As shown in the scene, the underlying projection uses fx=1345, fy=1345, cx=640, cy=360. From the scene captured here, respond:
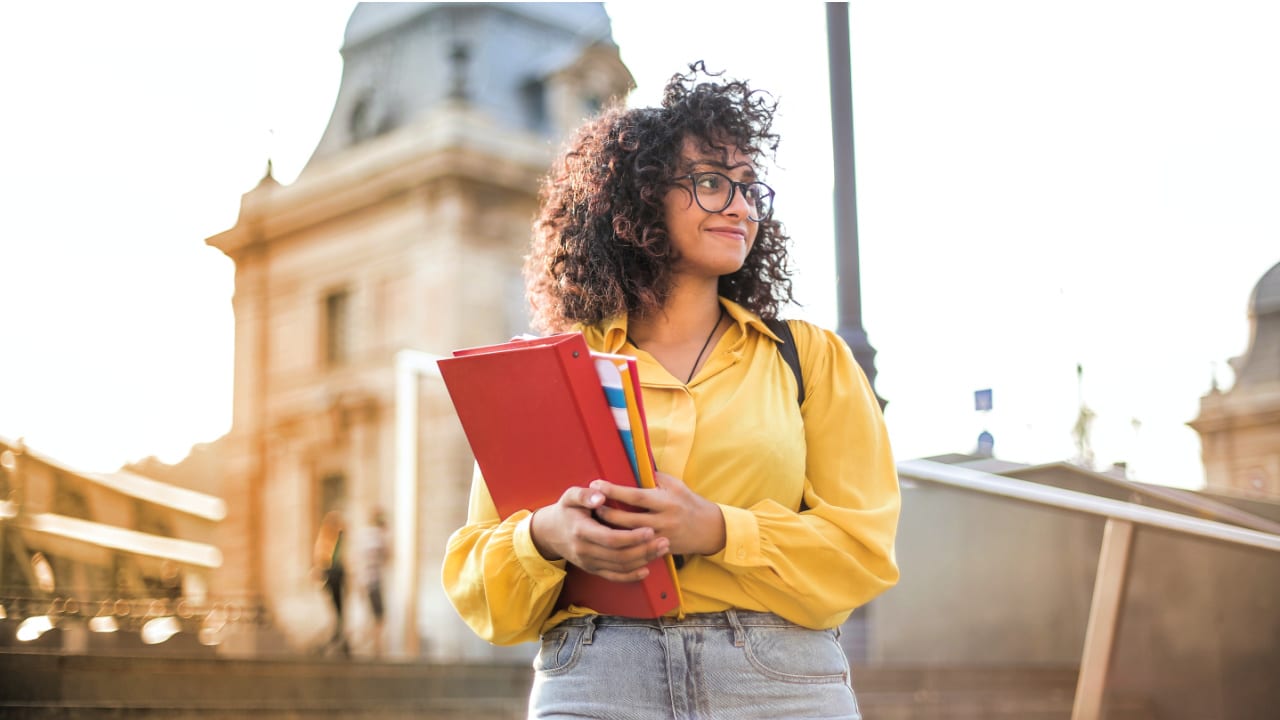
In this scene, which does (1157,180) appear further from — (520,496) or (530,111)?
(530,111)

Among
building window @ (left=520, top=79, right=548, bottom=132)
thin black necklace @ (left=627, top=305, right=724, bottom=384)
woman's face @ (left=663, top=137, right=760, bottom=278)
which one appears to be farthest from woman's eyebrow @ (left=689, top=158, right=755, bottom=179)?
building window @ (left=520, top=79, right=548, bottom=132)

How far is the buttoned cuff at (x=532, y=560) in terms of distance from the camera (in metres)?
2.25

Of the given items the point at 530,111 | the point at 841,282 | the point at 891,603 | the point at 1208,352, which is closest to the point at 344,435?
the point at 530,111

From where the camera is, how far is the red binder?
216cm

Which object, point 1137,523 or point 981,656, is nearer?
point 1137,523

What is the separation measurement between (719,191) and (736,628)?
0.82 metres

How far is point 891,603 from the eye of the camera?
8789mm

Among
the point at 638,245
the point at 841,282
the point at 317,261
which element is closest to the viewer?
the point at 638,245

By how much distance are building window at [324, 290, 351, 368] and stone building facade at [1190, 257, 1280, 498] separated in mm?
21093

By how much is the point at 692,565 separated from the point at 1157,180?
320 cm

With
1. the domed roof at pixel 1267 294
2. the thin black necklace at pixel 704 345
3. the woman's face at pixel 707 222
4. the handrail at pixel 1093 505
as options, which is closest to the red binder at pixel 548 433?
the thin black necklace at pixel 704 345

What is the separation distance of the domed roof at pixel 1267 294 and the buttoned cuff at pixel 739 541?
9.01 ft

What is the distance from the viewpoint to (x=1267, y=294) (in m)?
4.27

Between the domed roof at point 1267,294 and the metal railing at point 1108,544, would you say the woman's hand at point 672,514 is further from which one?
the domed roof at point 1267,294
